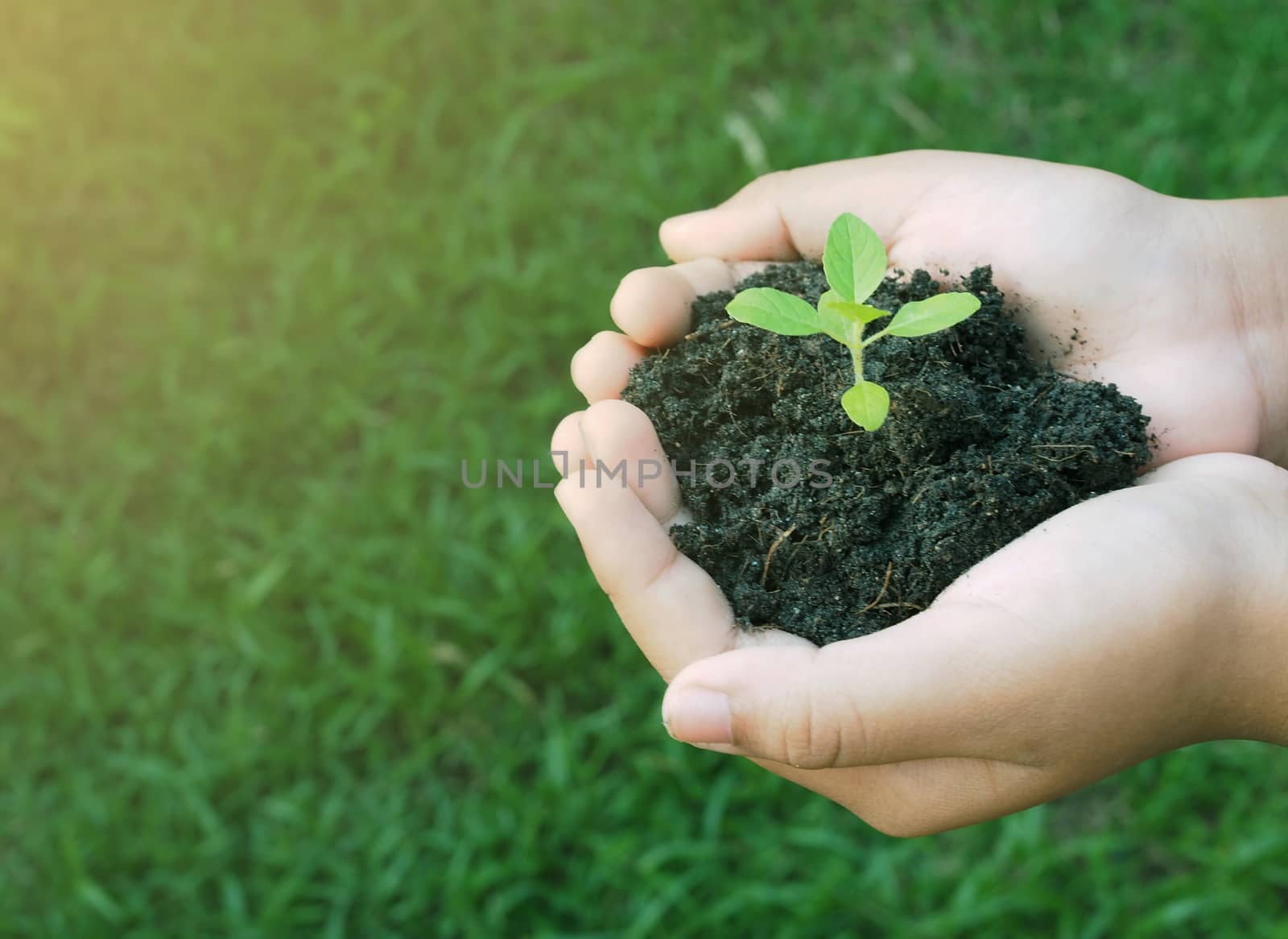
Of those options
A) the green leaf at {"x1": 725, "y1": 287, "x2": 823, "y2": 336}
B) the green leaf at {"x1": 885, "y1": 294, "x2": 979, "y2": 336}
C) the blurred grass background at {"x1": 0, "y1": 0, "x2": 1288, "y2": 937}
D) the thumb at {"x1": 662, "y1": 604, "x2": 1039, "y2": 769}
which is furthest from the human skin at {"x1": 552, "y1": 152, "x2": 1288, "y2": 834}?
the blurred grass background at {"x1": 0, "y1": 0, "x2": 1288, "y2": 937}

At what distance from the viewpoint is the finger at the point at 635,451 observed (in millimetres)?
1602

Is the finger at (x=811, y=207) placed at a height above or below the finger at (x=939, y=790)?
above

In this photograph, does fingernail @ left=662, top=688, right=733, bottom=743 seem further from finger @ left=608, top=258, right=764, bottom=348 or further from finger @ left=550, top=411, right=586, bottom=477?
finger @ left=608, top=258, right=764, bottom=348

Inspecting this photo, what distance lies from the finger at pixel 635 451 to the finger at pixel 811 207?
1.74 feet

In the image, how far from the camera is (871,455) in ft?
5.47

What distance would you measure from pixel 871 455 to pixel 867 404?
0.43ft

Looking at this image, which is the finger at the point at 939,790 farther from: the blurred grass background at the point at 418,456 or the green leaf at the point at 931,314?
the blurred grass background at the point at 418,456

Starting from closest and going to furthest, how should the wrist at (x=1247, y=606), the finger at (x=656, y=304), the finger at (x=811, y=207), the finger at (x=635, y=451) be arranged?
the wrist at (x=1247, y=606), the finger at (x=635, y=451), the finger at (x=656, y=304), the finger at (x=811, y=207)

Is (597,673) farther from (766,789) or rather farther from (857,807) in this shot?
(857,807)

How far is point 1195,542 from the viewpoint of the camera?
1.47 meters

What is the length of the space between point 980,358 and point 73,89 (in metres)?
2.90

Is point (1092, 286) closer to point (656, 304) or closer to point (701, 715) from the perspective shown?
point (656, 304)

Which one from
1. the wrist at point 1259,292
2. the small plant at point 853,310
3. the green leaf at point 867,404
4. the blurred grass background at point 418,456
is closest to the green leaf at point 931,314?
the small plant at point 853,310

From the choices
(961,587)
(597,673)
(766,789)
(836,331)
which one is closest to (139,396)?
(597,673)
